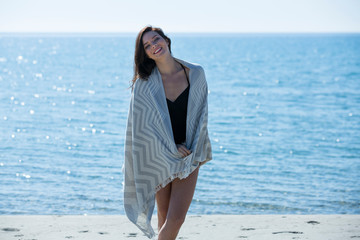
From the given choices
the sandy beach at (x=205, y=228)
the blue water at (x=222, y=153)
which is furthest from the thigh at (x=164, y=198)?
the blue water at (x=222, y=153)

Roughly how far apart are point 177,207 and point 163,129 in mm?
532

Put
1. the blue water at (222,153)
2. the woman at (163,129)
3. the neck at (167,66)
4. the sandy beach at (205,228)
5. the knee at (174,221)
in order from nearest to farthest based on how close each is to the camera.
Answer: the knee at (174,221)
the woman at (163,129)
the neck at (167,66)
the sandy beach at (205,228)
the blue water at (222,153)

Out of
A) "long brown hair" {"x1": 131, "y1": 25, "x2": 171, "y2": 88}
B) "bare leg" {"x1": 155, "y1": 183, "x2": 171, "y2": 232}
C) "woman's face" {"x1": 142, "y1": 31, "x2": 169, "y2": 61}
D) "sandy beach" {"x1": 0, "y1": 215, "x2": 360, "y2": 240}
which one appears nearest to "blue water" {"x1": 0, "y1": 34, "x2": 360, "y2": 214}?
"sandy beach" {"x1": 0, "y1": 215, "x2": 360, "y2": 240}

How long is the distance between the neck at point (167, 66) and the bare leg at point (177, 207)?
731mm

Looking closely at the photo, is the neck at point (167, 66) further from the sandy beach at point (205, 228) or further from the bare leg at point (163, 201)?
the sandy beach at point (205, 228)

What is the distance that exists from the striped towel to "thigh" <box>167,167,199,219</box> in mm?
53

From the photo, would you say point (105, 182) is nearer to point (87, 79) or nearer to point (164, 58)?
point (164, 58)

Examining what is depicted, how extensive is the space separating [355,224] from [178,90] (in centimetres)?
282

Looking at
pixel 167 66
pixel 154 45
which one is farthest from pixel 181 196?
pixel 154 45

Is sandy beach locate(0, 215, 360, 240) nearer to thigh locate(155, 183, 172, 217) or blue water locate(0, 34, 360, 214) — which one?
thigh locate(155, 183, 172, 217)

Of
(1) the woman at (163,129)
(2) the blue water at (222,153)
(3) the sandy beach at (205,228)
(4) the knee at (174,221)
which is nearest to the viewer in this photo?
(4) the knee at (174,221)

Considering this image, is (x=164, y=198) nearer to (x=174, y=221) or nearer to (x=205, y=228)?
(x=174, y=221)

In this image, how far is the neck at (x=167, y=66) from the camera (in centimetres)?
378

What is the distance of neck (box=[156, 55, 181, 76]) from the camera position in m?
3.78
